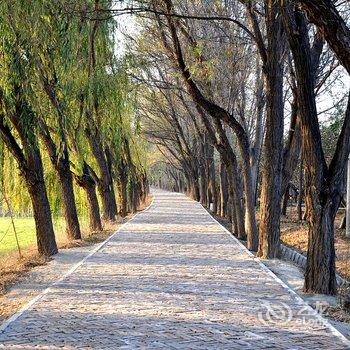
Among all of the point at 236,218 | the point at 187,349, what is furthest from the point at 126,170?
the point at 187,349

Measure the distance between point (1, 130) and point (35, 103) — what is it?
1.04m

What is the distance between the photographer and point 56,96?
11.3 meters

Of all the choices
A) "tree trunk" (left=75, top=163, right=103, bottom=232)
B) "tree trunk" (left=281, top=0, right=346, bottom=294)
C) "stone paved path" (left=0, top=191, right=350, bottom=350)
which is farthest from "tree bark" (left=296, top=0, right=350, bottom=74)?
"tree trunk" (left=75, top=163, right=103, bottom=232)

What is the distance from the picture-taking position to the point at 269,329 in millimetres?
6117

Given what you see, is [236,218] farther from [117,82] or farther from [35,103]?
[35,103]

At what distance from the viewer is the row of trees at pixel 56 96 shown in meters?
9.42

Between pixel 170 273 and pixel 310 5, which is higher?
pixel 310 5

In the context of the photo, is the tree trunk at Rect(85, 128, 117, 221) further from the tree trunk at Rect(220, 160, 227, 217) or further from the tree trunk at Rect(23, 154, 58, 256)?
the tree trunk at Rect(220, 160, 227, 217)

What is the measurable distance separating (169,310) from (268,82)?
526 centimetres

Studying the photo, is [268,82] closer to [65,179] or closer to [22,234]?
[65,179]

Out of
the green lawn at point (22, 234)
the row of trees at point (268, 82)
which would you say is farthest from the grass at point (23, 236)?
the row of trees at point (268, 82)

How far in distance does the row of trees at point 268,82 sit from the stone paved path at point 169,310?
46.4 inches

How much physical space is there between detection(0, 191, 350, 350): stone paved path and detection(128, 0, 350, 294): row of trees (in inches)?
46.4

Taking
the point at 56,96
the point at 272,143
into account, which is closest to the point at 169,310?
the point at 272,143
